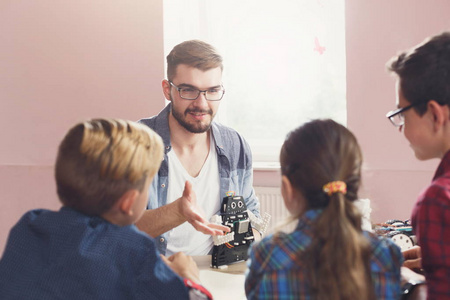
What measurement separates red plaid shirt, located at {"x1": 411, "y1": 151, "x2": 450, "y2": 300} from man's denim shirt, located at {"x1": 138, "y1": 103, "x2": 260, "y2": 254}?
95 cm

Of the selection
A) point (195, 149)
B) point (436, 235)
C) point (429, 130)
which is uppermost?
point (429, 130)

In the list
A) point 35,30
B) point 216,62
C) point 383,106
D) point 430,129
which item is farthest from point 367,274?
point 35,30

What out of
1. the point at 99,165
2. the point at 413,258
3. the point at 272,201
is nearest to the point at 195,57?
the point at 99,165

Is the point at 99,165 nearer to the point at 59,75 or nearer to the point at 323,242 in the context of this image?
the point at 323,242

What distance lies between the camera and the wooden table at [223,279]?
142 cm

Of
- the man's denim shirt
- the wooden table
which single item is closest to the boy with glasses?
the wooden table

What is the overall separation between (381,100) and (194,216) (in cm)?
183

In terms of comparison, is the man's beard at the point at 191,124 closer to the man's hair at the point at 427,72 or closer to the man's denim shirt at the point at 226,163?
the man's denim shirt at the point at 226,163

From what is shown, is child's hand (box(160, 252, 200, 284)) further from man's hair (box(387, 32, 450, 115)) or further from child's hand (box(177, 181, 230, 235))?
man's hair (box(387, 32, 450, 115))

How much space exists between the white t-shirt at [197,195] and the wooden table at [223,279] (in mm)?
280

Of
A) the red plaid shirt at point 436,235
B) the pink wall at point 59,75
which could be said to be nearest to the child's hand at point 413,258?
the red plaid shirt at point 436,235

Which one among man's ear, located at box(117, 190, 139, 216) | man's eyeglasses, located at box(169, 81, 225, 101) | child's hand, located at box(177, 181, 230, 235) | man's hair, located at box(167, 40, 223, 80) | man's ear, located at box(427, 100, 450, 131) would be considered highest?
man's hair, located at box(167, 40, 223, 80)

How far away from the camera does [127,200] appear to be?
1.16 m

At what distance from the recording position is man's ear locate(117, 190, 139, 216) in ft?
3.78
